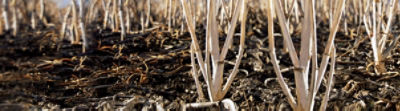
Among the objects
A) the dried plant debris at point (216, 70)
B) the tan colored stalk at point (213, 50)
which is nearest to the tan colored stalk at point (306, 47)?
the dried plant debris at point (216, 70)

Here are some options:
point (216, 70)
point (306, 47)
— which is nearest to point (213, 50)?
point (216, 70)

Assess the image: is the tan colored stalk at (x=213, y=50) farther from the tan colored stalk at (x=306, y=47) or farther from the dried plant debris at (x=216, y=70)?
the tan colored stalk at (x=306, y=47)

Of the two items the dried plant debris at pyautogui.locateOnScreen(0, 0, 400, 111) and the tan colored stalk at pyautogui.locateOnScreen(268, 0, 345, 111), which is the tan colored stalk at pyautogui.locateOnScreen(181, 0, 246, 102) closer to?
the dried plant debris at pyautogui.locateOnScreen(0, 0, 400, 111)

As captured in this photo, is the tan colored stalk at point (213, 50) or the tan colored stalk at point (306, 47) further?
the tan colored stalk at point (213, 50)

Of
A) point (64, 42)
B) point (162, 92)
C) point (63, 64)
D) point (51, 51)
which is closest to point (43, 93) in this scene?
point (63, 64)

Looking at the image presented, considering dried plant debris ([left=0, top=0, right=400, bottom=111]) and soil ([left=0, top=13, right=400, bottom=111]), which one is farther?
soil ([left=0, top=13, right=400, bottom=111])

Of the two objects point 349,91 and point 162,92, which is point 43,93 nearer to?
point 162,92

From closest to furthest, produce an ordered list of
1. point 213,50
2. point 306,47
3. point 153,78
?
point 306,47 < point 213,50 < point 153,78

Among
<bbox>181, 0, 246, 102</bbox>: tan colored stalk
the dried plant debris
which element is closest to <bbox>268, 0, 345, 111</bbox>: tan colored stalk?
the dried plant debris

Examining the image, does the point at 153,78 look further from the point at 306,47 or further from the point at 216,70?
the point at 306,47

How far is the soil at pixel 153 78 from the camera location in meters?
0.81

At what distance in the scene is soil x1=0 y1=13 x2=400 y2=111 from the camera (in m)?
0.81

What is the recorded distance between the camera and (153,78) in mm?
1032

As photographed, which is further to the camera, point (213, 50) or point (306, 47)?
point (213, 50)
